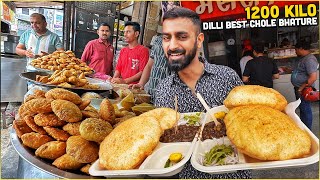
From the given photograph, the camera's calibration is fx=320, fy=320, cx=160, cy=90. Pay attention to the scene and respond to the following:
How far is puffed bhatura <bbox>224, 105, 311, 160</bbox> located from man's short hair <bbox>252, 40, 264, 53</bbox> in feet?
1.92

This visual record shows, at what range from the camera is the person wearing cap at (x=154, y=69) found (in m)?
2.16

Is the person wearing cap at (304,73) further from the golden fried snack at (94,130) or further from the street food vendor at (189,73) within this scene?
the golden fried snack at (94,130)

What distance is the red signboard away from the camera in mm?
2078

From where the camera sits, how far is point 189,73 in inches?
81.0

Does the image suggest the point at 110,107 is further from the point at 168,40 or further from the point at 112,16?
the point at 112,16

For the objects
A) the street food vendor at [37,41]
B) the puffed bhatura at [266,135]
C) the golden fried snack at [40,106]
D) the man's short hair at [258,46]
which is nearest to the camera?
the puffed bhatura at [266,135]

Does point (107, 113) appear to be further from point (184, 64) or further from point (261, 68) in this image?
point (261, 68)

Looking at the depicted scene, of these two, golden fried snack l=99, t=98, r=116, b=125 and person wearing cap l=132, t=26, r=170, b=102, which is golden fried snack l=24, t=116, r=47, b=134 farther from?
person wearing cap l=132, t=26, r=170, b=102

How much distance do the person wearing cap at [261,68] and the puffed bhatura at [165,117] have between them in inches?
23.2

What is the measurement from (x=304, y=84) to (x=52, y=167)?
1.53m

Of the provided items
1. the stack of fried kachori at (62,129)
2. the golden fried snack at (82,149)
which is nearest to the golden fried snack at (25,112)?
the stack of fried kachori at (62,129)

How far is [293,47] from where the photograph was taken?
6.55ft

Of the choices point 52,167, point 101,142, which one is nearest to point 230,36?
point 101,142

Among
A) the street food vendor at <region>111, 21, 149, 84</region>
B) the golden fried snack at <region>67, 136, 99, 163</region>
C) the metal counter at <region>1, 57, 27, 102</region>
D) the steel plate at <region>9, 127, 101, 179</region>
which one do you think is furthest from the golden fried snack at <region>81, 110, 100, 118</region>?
the metal counter at <region>1, 57, 27, 102</region>
